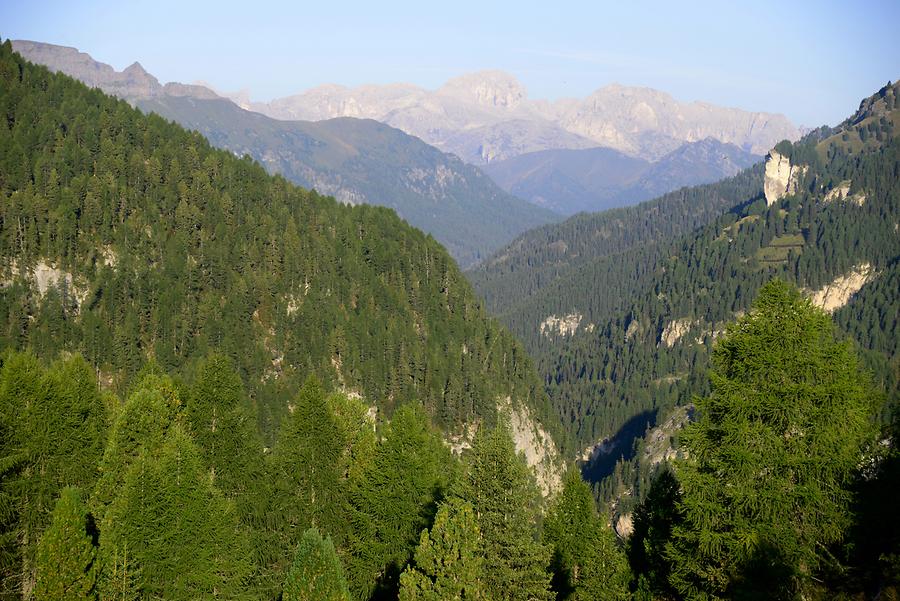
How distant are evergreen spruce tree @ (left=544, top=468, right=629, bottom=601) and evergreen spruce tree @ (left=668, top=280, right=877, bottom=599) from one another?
11.8 m

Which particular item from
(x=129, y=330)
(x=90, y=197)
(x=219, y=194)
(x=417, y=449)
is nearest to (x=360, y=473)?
(x=417, y=449)

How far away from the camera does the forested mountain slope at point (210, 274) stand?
108250 mm

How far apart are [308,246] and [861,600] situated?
12073cm

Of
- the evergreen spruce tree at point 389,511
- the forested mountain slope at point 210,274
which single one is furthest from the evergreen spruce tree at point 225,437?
the forested mountain slope at point 210,274

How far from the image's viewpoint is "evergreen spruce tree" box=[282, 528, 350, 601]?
29.4 metres

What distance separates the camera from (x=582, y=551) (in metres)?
43.5

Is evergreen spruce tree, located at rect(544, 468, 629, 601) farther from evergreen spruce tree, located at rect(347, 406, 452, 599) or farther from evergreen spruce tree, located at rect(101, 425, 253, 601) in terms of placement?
evergreen spruce tree, located at rect(101, 425, 253, 601)

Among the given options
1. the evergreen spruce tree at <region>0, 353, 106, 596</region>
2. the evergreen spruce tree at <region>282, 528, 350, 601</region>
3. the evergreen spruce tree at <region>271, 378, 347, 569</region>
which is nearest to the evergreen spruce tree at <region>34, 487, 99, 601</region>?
the evergreen spruce tree at <region>282, 528, 350, 601</region>

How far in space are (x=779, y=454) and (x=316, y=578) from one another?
18436 mm

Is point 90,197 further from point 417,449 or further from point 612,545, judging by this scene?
point 612,545

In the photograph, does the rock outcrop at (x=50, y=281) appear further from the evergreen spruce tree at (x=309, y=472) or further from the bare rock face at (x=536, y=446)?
the evergreen spruce tree at (x=309, y=472)

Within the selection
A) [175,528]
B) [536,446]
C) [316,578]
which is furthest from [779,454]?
[536,446]

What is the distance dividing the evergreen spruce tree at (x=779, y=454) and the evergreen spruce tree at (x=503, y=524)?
6548mm

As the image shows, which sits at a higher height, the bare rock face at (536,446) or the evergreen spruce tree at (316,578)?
the evergreen spruce tree at (316,578)
